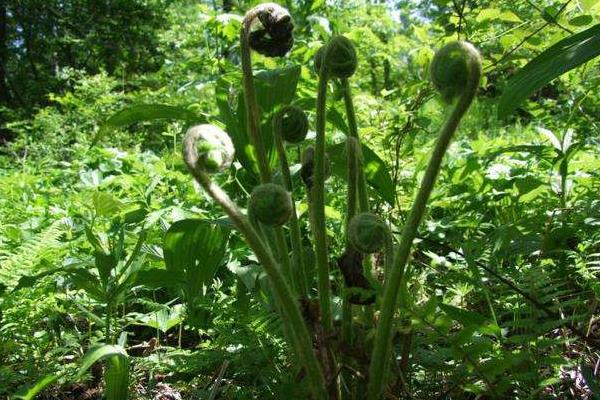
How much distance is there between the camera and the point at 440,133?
76cm

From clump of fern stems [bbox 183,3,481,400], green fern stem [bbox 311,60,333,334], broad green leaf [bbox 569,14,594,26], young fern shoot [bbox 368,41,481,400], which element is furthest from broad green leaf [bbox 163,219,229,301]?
broad green leaf [bbox 569,14,594,26]

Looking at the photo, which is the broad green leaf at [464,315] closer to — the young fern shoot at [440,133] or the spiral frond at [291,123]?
the young fern shoot at [440,133]

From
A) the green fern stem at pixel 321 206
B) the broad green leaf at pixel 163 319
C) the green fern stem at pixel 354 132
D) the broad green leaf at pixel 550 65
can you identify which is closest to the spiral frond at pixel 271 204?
the green fern stem at pixel 321 206

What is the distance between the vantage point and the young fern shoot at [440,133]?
731 millimetres

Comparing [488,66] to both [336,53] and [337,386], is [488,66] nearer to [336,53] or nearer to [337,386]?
[336,53]

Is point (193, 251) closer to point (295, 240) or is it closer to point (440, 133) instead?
point (295, 240)

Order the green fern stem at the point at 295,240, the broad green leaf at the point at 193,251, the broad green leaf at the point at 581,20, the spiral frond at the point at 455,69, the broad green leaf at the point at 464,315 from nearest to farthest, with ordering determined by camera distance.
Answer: the spiral frond at the point at 455,69, the broad green leaf at the point at 464,315, the green fern stem at the point at 295,240, the broad green leaf at the point at 193,251, the broad green leaf at the point at 581,20

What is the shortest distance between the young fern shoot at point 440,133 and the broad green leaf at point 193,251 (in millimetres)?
443

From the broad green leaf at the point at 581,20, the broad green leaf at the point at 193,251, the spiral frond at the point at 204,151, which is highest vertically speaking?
the broad green leaf at the point at 581,20

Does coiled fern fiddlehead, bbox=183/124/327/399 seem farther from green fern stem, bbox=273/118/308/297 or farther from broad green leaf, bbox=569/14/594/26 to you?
broad green leaf, bbox=569/14/594/26

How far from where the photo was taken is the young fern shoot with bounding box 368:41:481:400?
0.73 metres

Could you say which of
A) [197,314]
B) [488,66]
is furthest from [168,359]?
[488,66]

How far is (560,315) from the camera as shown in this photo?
1.17 meters

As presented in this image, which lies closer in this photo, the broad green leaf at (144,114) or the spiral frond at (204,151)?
the spiral frond at (204,151)
